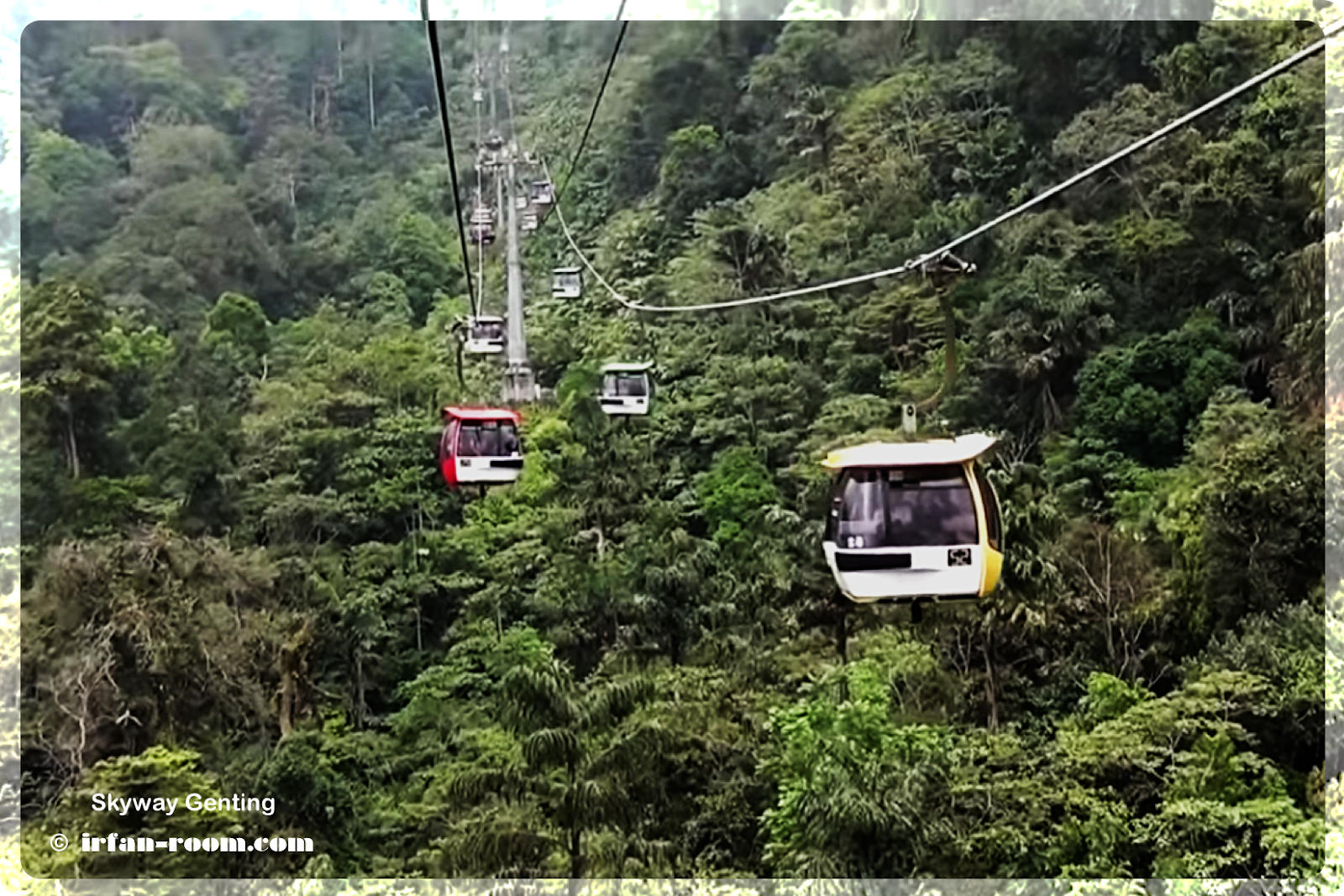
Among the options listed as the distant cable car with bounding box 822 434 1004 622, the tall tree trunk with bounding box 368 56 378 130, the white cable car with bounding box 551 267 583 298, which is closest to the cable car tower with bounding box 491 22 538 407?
the white cable car with bounding box 551 267 583 298

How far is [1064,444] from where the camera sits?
492cm

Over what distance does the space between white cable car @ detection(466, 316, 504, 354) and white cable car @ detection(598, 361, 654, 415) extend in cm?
46

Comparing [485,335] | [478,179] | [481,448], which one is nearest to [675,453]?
[481,448]

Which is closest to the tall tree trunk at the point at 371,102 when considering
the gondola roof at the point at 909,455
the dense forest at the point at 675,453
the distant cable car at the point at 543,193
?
the dense forest at the point at 675,453

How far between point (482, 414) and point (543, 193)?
38.2 inches

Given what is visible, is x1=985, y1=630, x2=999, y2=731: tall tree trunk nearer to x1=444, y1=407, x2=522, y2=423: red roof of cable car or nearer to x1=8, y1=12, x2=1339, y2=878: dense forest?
x1=8, y1=12, x2=1339, y2=878: dense forest

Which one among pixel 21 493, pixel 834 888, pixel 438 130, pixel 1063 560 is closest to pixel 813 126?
pixel 438 130

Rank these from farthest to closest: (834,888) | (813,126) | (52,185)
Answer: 1. (813,126)
2. (52,185)
3. (834,888)

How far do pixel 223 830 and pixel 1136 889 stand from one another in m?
3.27

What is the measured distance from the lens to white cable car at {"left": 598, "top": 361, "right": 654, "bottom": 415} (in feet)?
16.5

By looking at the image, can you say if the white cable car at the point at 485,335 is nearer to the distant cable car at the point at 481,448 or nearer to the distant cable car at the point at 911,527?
the distant cable car at the point at 481,448

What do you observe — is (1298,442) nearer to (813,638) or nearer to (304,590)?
(813,638)

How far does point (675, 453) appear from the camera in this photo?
504cm

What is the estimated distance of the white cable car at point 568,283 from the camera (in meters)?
5.13
